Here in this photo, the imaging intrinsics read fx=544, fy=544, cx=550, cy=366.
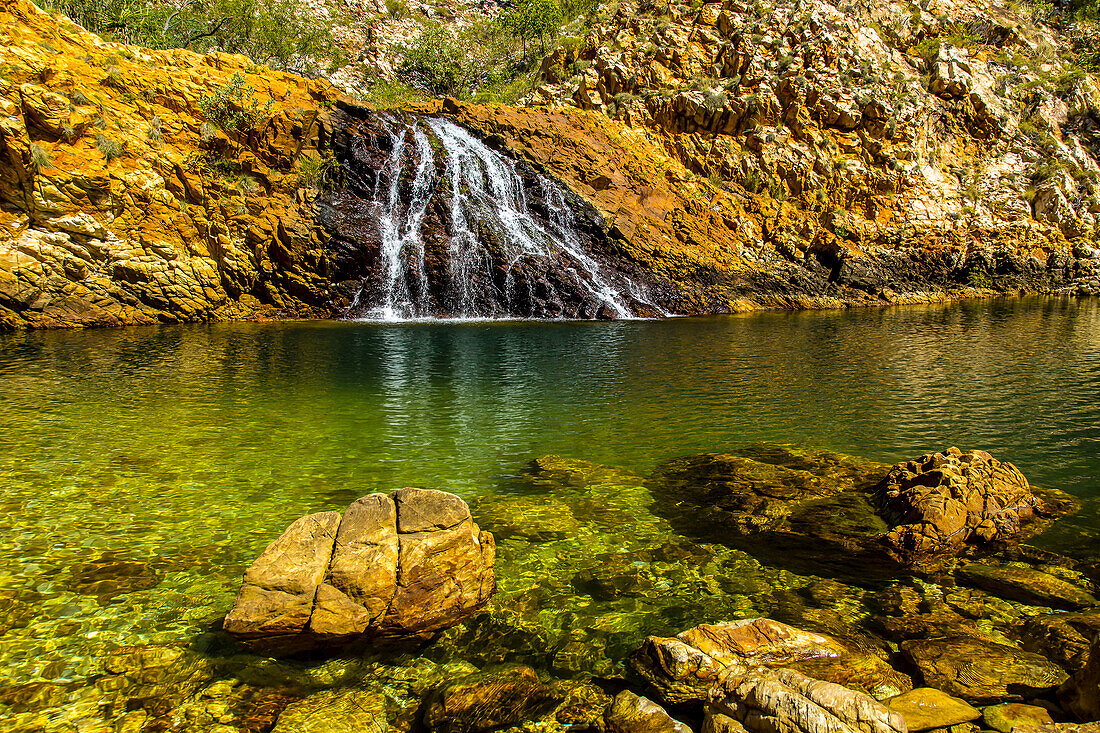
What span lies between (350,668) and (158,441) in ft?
28.5

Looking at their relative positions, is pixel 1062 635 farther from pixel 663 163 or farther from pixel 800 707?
pixel 663 163

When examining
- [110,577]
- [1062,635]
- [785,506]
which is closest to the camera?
[1062,635]

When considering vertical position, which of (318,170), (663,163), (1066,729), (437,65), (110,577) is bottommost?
(110,577)

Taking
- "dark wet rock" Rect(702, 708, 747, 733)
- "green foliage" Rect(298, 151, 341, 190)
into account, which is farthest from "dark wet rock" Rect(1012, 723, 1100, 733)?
"green foliage" Rect(298, 151, 341, 190)

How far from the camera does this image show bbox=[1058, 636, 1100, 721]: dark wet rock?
360 cm

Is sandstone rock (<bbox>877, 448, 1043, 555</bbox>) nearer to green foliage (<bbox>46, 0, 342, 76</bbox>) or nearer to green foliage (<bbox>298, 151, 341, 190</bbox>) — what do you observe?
green foliage (<bbox>298, 151, 341, 190</bbox>)

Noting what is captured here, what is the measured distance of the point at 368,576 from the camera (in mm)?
5355

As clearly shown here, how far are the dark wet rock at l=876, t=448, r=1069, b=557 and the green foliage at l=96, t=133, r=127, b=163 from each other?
37579 mm

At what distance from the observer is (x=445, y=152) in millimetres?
41406

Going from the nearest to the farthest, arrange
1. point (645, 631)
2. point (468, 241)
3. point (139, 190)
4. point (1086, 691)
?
point (1086, 691) → point (645, 631) → point (139, 190) → point (468, 241)

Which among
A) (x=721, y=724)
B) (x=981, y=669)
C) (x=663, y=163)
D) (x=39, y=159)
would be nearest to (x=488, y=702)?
(x=721, y=724)

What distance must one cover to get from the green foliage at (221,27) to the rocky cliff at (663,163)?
21481 mm

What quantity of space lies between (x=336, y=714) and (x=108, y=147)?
118ft

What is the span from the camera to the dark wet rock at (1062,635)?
469 cm
